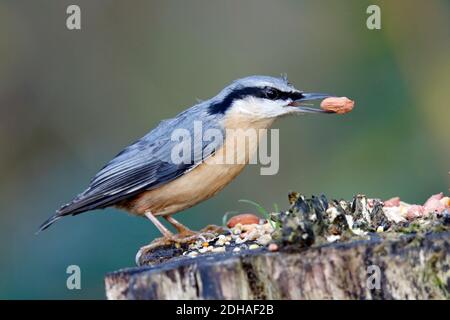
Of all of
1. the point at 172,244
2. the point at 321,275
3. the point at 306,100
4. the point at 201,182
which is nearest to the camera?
the point at 321,275

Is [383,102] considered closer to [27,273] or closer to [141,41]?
[141,41]

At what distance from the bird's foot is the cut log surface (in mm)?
869

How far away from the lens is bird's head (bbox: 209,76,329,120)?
417 cm

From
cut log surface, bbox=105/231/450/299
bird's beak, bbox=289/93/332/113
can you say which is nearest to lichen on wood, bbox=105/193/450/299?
cut log surface, bbox=105/231/450/299

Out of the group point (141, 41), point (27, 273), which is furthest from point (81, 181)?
point (141, 41)

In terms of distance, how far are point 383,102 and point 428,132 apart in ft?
1.40

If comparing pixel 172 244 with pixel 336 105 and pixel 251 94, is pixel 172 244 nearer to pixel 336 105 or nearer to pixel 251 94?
pixel 251 94

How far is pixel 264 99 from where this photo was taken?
4.20m

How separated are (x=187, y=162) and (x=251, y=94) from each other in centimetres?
51

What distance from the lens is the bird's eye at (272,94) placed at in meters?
4.19

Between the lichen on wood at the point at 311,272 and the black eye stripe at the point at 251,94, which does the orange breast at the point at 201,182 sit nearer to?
the black eye stripe at the point at 251,94

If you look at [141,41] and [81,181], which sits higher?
[141,41]

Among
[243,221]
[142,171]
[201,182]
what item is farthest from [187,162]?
[243,221]

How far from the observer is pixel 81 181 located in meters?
5.87
